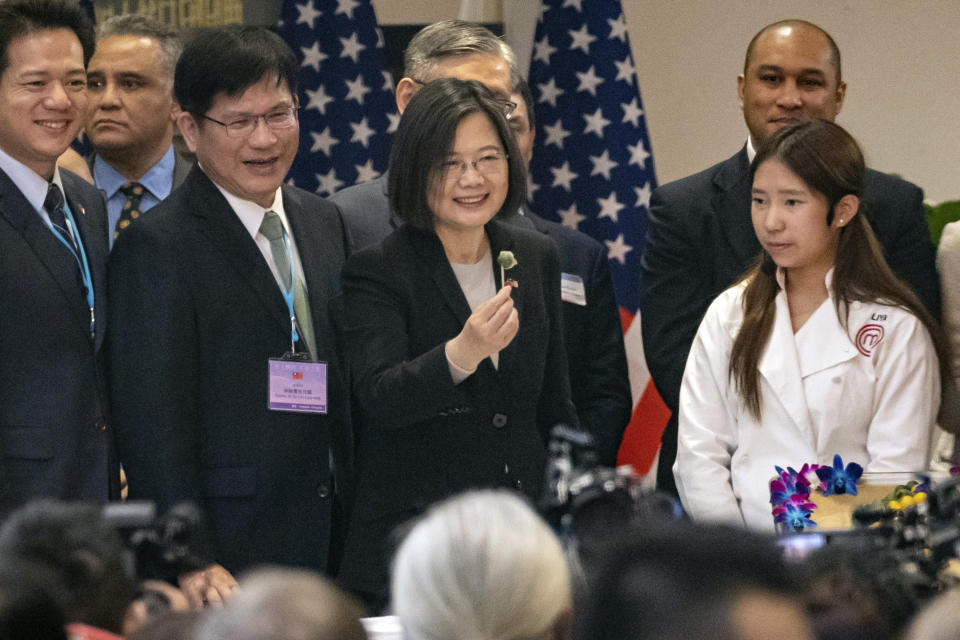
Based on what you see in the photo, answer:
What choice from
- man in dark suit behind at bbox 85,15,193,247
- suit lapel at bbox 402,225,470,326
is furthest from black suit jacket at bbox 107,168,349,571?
man in dark suit behind at bbox 85,15,193,247

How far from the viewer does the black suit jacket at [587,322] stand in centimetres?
356

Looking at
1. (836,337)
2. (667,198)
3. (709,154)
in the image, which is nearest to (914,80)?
(709,154)

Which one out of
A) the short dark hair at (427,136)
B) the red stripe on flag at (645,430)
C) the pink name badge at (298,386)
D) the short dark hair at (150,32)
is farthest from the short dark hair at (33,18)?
the red stripe on flag at (645,430)

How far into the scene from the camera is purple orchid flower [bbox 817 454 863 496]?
2.58m

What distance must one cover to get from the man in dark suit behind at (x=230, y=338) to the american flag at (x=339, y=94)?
2081 mm

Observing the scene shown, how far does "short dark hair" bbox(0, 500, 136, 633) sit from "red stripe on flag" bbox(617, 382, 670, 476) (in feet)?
12.5

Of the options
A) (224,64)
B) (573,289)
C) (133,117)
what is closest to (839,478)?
(573,289)

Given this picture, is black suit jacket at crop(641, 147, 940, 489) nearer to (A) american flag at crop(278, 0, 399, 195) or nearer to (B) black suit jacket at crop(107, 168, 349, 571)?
(B) black suit jacket at crop(107, 168, 349, 571)

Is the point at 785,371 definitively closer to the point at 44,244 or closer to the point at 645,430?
the point at 44,244

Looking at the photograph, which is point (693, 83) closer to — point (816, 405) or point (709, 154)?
point (709, 154)

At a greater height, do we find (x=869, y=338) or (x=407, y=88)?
(x=407, y=88)

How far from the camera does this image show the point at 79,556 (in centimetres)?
147

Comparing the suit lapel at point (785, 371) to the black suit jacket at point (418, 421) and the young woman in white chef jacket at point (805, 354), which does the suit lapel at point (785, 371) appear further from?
the black suit jacket at point (418, 421)

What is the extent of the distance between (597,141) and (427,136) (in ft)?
8.45
